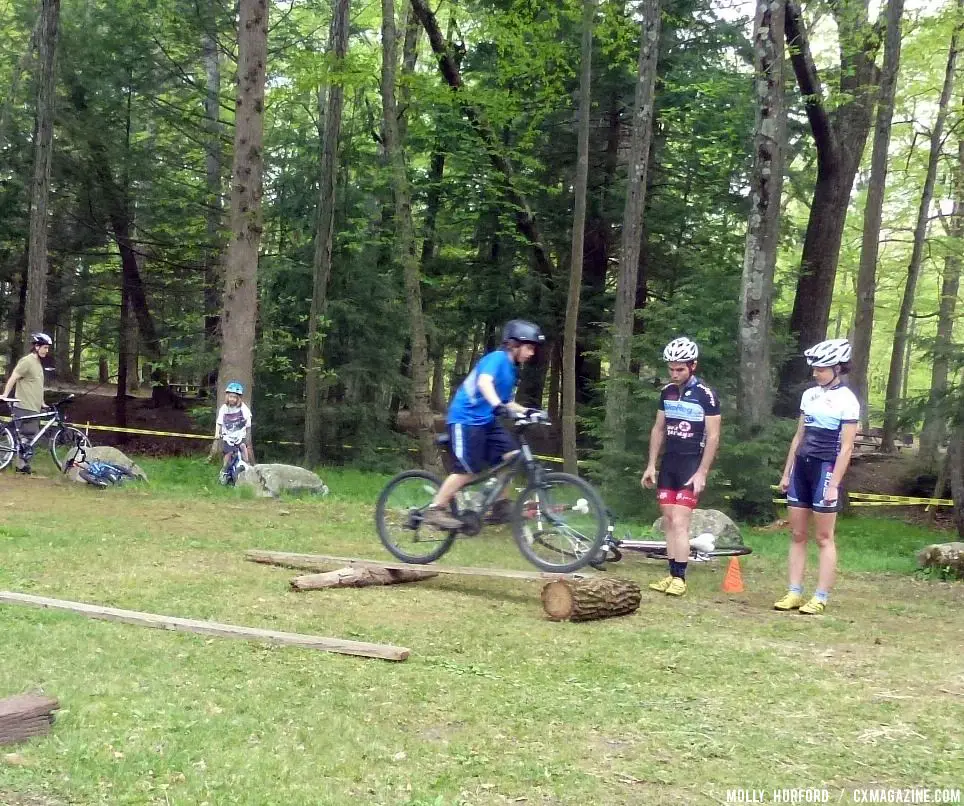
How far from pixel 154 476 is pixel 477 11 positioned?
12.0 metres

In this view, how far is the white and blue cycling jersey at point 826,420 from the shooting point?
21.8 ft

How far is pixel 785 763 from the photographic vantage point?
3.86 metres

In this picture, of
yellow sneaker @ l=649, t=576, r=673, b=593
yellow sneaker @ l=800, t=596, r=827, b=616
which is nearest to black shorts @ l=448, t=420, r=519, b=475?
yellow sneaker @ l=649, t=576, r=673, b=593

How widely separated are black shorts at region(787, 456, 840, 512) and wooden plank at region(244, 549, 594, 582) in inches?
67.9

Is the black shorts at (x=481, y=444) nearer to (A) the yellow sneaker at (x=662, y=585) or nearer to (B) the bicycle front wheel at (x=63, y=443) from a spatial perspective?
(A) the yellow sneaker at (x=662, y=585)

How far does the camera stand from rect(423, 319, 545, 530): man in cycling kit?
6934mm

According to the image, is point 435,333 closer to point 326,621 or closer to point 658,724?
point 326,621

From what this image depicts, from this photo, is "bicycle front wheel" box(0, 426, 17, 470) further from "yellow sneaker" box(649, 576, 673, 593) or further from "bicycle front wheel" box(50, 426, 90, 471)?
"yellow sneaker" box(649, 576, 673, 593)

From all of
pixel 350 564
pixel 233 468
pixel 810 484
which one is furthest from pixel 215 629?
pixel 233 468

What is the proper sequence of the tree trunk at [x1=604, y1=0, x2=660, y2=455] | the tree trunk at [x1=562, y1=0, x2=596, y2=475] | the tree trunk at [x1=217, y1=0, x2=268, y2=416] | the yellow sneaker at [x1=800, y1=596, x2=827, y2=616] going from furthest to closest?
1. the tree trunk at [x1=562, y1=0, x2=596, y2=475]
2. the tree trunk at [x1=604, y1=0, x2=660, y2=455]
3. the tree trunk at [x1=217, y1=0, x2=268, y2=416]
4. the yellow sneaker at [x1=800, y1=596, x2=827, y2=616]

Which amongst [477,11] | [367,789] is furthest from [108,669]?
[477,11]

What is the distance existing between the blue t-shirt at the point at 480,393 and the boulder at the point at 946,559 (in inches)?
205

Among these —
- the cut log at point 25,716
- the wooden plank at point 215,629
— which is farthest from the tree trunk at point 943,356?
the cut log at point 25,716

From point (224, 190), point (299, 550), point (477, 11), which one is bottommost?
point (299, 550)
